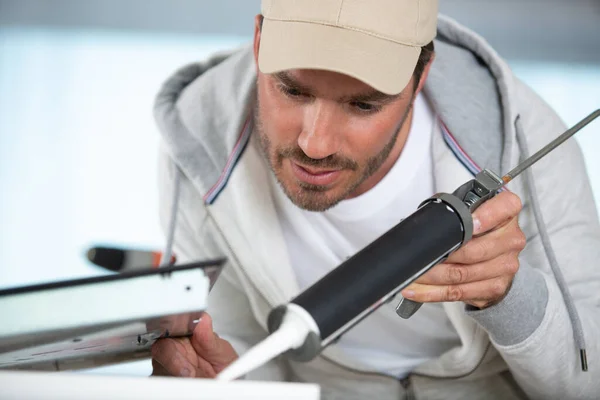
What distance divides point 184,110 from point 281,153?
0.24 m

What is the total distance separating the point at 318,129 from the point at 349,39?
0.11 m

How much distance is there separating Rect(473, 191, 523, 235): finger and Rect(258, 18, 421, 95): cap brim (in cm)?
18

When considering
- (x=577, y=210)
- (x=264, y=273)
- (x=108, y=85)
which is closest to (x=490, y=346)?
(x=577, y=210)

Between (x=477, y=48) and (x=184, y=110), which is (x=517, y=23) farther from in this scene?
(x=184, y=110)

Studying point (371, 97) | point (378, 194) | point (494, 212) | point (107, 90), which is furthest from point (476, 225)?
point (107, 90)

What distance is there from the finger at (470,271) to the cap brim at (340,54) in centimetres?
21

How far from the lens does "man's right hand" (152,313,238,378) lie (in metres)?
0.91

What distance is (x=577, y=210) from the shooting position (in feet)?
Result: 3.70

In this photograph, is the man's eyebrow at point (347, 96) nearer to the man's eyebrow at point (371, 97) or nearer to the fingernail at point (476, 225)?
the man's eyebrow at point (371, 97)

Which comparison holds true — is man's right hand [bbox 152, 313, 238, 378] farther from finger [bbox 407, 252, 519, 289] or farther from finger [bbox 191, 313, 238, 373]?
finger [bbox 407, 252, 519, 289]

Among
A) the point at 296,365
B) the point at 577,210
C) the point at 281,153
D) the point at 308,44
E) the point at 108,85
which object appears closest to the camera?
the point at 308,44

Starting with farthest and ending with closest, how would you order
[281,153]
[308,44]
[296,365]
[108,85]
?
1. [108,85]
2. [296,365]
3. [281,153]
4. [308,44]

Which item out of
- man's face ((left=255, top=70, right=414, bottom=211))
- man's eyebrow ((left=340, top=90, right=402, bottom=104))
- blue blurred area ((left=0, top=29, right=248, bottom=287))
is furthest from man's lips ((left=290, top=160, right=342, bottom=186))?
blue blurred area ((left=0, top=29, right=248, bottom=287))

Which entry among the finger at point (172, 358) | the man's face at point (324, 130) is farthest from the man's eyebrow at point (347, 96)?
the finger at point (172, 358)
